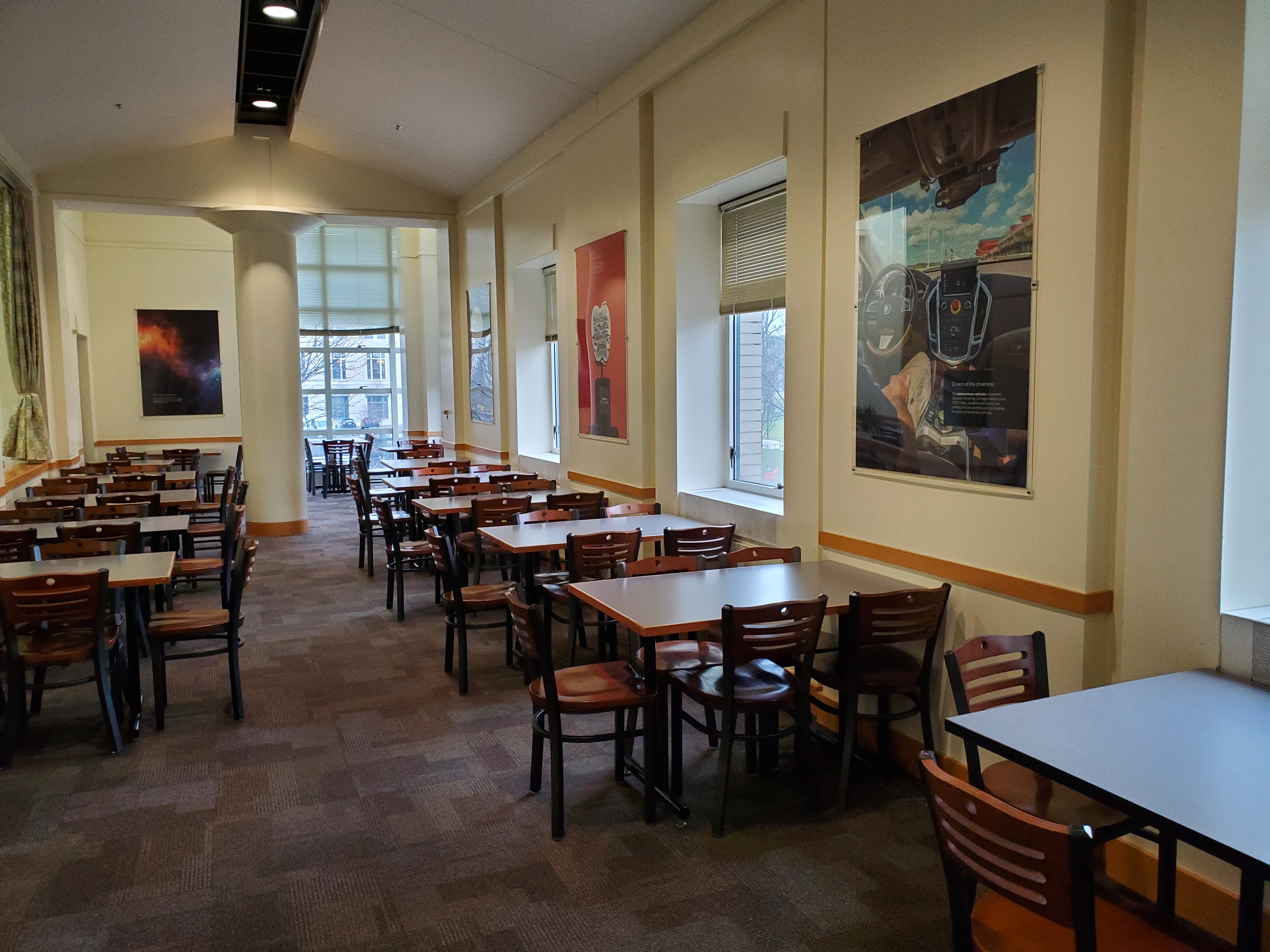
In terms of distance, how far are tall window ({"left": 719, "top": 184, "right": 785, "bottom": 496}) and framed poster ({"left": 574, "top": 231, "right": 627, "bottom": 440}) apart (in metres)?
0.91

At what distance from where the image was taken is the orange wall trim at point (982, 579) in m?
2.98

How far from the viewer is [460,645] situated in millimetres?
4699

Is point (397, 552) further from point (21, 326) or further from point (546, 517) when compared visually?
point (21, 326)

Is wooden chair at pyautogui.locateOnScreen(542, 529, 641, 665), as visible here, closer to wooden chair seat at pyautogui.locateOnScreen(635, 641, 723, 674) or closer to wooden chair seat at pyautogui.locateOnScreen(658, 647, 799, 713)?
wooden chair seat at pyautogui.locateOnScreen(635, 641, 723, 674)

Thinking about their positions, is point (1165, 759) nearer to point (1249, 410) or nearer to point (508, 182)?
point (1249, 410)

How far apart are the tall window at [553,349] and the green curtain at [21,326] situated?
4422 mm

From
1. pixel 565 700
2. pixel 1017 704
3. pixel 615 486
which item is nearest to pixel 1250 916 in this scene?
pixel 1017 704

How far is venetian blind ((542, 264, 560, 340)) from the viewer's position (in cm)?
865

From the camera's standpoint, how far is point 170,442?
1234cm

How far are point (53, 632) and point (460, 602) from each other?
180cm

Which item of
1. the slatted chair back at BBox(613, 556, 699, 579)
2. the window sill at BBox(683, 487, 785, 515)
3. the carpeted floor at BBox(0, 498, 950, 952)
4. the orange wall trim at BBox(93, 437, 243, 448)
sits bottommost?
the carpeted floor at BBox(0, 498, 950, 952)

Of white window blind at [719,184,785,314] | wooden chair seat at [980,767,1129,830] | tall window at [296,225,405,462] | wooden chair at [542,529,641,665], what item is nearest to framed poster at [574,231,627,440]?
white window blind at [719,184,785,314]

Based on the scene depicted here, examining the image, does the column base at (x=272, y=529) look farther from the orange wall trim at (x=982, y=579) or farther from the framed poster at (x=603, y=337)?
the orange wall trim at (x=982, y=579)

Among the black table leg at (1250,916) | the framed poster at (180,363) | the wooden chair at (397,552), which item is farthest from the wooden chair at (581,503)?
the framed poster at (180,363)
